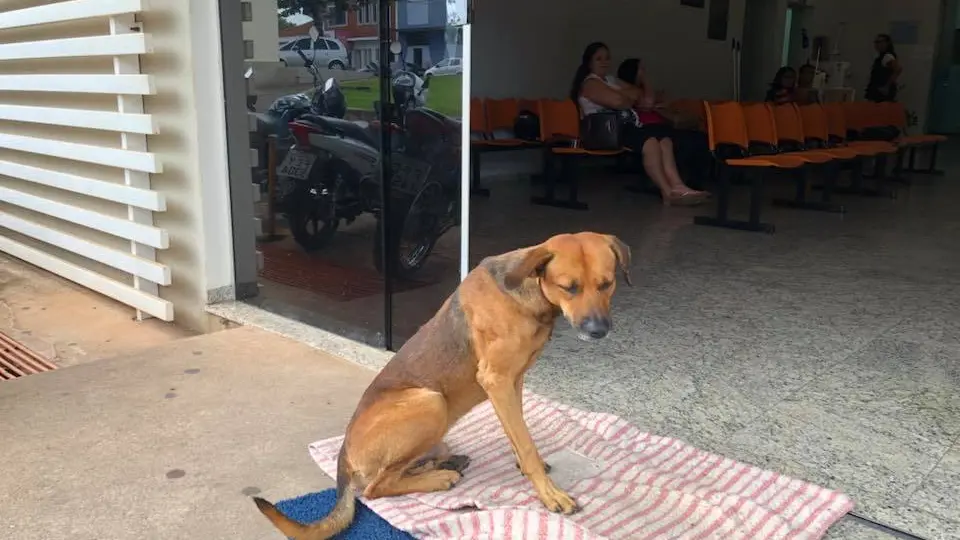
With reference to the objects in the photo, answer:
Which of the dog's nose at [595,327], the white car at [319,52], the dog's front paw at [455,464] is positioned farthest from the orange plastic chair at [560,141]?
the dog's nose at [595,327]

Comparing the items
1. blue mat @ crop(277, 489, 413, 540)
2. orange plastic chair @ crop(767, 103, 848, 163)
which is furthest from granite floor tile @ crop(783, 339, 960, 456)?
orange plastic chair @ crop(767, 103, 848, 163)

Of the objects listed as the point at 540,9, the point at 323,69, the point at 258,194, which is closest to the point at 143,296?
the point at 258,194

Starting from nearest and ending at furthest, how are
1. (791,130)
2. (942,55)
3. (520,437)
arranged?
(520,437), (791,130), (942,55)

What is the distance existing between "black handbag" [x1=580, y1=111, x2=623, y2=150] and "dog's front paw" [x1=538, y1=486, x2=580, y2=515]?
5425 mm

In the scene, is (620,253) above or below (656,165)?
above

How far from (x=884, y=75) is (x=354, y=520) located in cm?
1141

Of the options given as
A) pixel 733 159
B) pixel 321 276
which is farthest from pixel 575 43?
pixel 321 276

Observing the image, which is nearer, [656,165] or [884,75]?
[656,165]

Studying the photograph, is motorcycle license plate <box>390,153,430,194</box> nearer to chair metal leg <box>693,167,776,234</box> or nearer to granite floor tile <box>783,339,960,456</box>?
granite floor tile <box>783,339,960,456</box>

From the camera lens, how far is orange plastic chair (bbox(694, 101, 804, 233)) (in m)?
5.92

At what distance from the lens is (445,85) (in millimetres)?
3041

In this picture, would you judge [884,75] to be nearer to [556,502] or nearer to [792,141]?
[792,141]

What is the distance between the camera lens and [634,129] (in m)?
7.54

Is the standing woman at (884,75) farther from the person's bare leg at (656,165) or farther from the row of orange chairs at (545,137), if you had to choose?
the row of orange chairs at (545,137)
